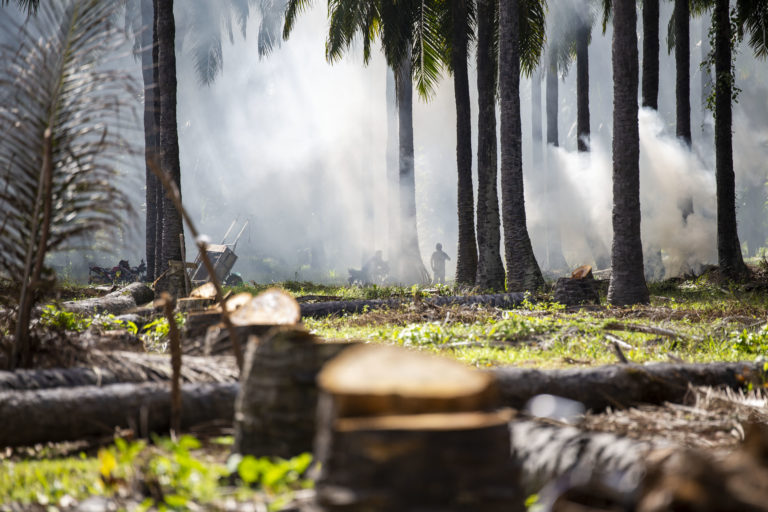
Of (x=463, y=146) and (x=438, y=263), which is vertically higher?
(x=463, y=146)

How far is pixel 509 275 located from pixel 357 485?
38.5 feet

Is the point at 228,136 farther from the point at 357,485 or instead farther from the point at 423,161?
the point at 357,485

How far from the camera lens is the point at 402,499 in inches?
57.9

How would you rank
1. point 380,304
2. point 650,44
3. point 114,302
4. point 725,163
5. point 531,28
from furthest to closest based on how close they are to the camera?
point 650,44 < point 531,28 < point 725,163 < point 114,302 < point 380,304

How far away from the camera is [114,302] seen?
10.9m

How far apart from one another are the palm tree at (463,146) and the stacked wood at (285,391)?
531 inches

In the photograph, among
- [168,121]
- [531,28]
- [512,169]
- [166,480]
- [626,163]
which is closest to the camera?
[166,480]

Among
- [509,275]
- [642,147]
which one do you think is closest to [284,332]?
[509,275]

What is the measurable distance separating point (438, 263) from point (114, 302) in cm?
1638

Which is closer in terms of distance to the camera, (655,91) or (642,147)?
(655,91)

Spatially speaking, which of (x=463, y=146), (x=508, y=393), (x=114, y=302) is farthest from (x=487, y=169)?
Result: (x=508, y=393)

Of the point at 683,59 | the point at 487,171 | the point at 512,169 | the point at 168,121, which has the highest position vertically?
the point at 683,59

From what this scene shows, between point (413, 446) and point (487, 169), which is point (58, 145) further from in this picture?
point (487, 169)

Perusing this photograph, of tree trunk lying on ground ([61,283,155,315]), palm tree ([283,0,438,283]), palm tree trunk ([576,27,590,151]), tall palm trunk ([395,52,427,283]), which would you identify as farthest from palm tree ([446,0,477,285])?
tree trunk lying on ground ([61,283,155,315])
